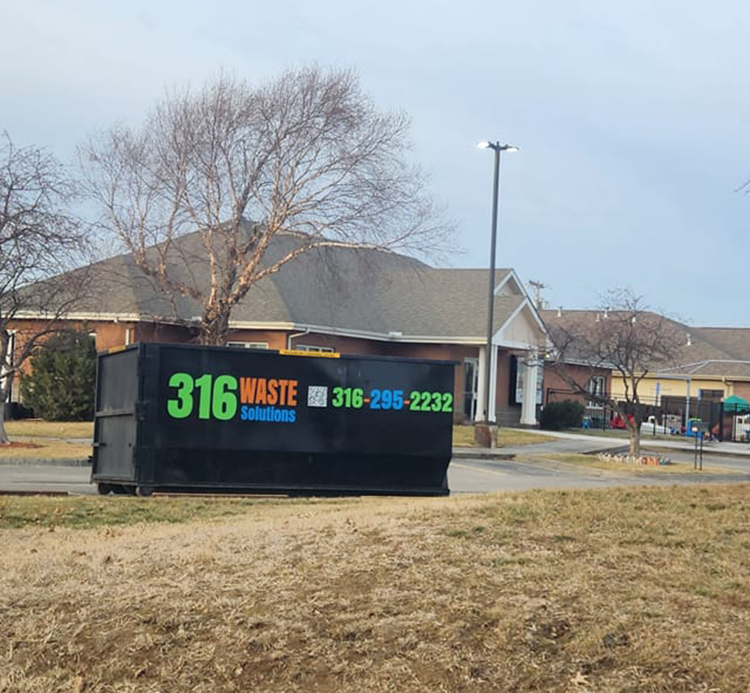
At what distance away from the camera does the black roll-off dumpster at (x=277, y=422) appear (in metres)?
13.7

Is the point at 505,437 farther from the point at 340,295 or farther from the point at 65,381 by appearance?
the point at 65,381

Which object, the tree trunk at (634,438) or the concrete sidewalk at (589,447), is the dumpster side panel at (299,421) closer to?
the concrete sidewalk at (589,447)

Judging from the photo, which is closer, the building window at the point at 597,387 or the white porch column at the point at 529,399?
the white porch column at the point at 529,399

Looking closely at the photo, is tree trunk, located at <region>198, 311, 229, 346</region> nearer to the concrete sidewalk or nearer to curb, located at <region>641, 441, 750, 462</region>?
the concrete sidewalk

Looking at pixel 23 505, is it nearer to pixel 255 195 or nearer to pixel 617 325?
pixel 255 195

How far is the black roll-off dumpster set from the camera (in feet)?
44.8

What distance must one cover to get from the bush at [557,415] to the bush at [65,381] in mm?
18577

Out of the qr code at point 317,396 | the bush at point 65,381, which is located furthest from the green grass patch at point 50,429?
the qr code at point 317,396

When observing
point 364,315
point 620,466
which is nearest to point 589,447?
point 620,466

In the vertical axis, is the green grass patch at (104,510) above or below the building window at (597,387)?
below

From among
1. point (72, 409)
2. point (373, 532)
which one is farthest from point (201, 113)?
point (373, 532)

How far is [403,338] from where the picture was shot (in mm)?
39031

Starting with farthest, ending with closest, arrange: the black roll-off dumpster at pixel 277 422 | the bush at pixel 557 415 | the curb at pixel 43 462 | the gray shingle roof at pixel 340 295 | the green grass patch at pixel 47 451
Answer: the bush at pixel 557 415
the gray shingle roof at pixel 340 295
the green grass patch at pixel 47 451
the curb at pixel 43 462
the black roll-off dumpster at pixel 277 422

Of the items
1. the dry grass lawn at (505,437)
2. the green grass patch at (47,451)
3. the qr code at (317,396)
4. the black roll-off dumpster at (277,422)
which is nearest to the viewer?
the black roll-off dumpster at (277,422)
